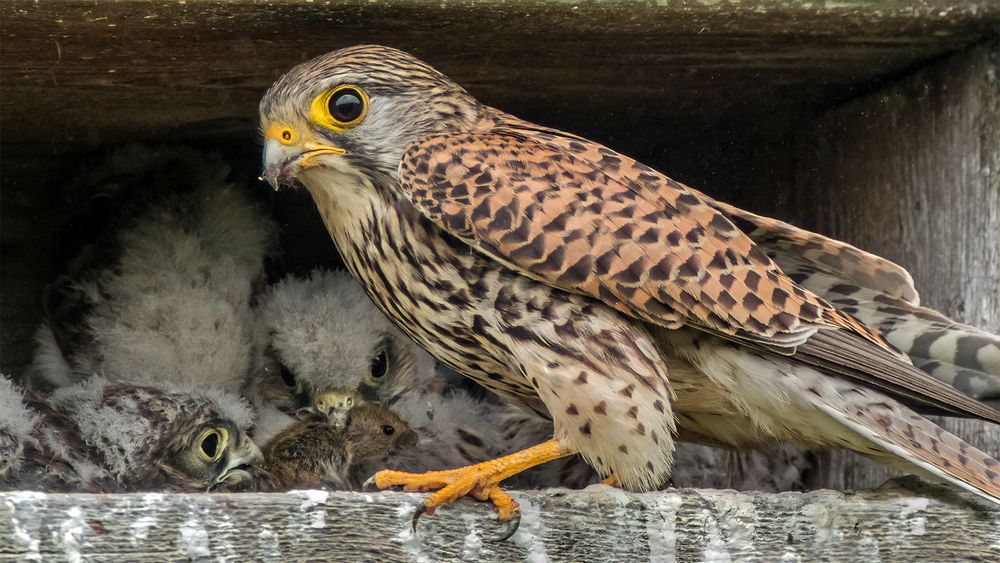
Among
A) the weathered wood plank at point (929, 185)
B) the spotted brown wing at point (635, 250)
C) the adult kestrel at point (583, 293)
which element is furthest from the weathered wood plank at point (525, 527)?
the weathered wood plank at point (929, 185)

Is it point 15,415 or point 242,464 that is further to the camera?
point 242,464

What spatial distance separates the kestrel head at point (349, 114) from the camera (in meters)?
2.79

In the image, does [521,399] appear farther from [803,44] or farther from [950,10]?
[950,10]

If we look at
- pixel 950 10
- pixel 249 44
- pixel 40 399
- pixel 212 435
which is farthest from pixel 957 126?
pixel 40 399

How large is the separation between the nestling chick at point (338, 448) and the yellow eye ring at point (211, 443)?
0.70 ft

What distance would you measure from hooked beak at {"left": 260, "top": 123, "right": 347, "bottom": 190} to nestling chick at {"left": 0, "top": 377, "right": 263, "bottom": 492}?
564 mm

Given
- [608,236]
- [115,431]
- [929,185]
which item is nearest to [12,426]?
[115,431]

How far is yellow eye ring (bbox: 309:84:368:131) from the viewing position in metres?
2.81

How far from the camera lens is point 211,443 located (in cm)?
297

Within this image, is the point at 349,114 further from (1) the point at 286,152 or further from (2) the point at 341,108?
(1) the point at 286,152

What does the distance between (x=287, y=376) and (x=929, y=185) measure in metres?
1.66

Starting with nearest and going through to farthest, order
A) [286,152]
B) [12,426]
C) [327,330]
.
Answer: [12,426]
[286,152]
[327,330]

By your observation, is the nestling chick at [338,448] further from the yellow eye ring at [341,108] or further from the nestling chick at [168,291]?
the yellow eye ring at [341,108]

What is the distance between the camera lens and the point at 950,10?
2.83 meters
